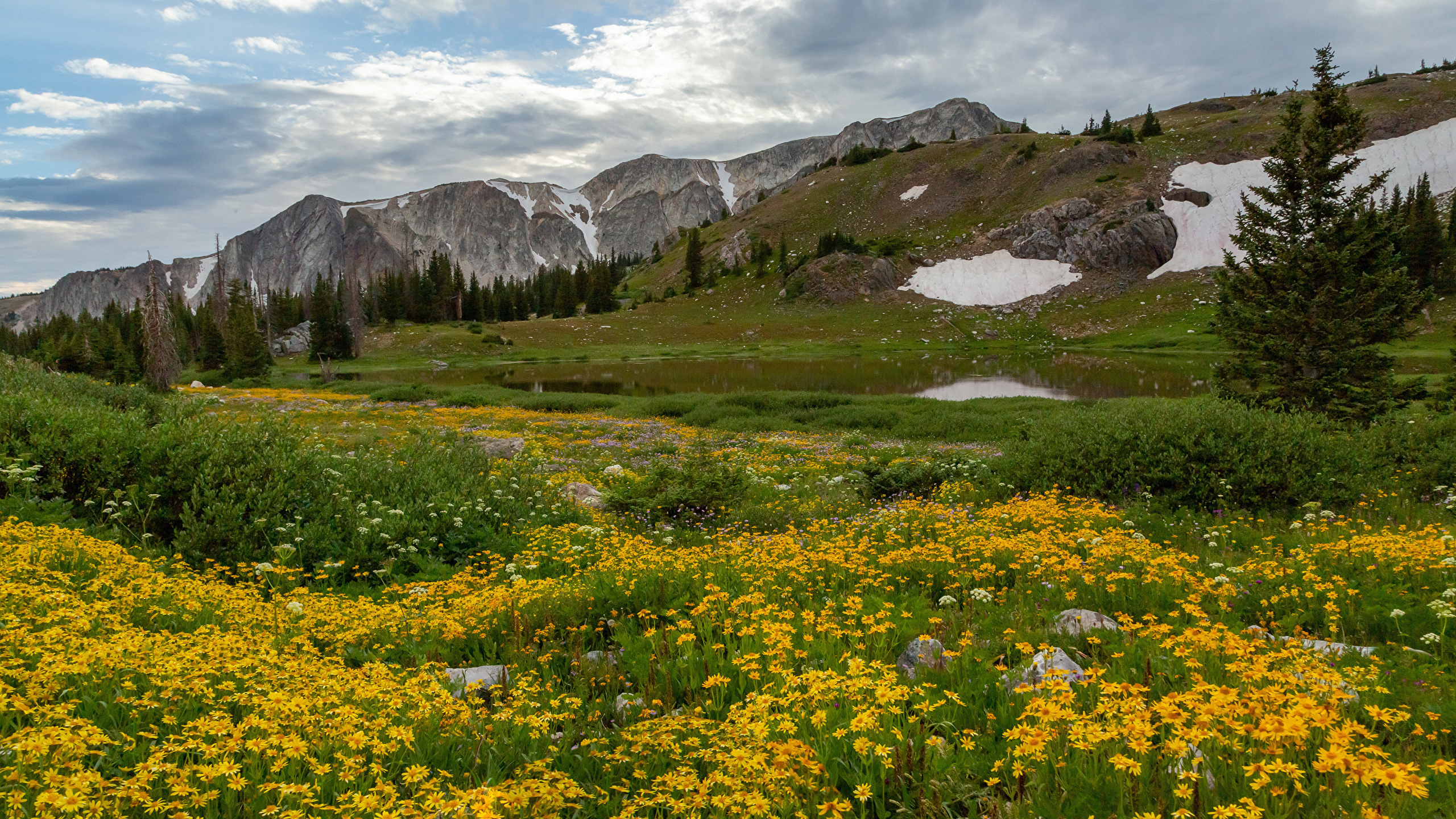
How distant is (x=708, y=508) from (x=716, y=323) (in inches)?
4256

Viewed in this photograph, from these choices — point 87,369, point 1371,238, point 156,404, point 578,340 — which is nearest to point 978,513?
point 1371,238

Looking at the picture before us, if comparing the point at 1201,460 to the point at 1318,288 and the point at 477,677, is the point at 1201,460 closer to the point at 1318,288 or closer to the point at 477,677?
the point at 1318,288

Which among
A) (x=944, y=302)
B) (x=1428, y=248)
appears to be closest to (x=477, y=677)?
(x=1428, y=248)

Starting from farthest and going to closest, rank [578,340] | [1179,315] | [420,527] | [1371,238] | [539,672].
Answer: [578,340] < [1179,315] < [1371,238] < [420,527] < [539,672]

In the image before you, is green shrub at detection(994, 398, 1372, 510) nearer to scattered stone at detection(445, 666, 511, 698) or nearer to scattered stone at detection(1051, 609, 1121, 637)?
scattered stone at detection(1051, 609, 1121, 637)

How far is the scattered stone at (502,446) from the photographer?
19.6 metres

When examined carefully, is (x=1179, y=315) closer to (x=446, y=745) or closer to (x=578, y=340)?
(x=578, y=340)

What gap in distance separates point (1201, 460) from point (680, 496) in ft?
29.8

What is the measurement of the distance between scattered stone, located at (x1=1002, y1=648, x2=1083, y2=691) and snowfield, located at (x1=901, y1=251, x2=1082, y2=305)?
117m

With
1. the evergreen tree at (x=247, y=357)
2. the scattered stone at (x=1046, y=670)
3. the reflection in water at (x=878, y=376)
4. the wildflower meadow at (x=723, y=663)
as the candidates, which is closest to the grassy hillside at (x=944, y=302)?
the reflection in water at (x=878, y=376)

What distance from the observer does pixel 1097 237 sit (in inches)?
4523

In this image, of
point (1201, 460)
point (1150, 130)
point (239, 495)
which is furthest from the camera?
point (1150, 130)

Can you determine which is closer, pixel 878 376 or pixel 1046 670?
pixel 1046 670

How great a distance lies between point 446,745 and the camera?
374 centimetres
